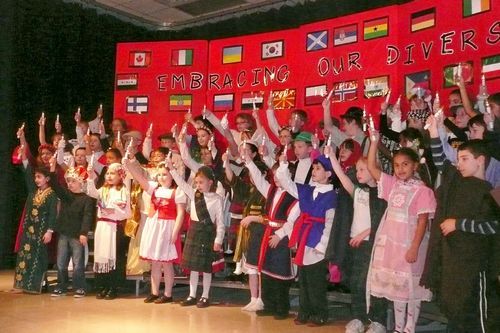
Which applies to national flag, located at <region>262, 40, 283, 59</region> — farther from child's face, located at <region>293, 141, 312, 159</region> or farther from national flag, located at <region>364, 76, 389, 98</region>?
child's face, located at <region>293, 141, 312, 159</region>

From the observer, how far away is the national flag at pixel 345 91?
5.79 metres

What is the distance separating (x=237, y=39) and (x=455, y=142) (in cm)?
337

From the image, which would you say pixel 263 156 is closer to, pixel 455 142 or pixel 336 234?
pixel 336 234

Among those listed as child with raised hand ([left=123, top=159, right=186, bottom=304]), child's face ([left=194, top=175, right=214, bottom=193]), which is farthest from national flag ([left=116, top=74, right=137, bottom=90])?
child's face ([left=194, top=175, right=214, bottom=193])

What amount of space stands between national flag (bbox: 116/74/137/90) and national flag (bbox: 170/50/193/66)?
0.55 meters

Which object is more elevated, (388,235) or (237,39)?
(237,39)

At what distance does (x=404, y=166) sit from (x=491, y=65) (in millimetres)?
1635

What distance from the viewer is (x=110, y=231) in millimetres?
5289

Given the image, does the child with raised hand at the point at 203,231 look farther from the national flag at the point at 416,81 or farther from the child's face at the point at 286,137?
the national flag at the point at 416,81

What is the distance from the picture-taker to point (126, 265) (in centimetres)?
549

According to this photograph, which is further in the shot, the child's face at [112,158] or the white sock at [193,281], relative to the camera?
the child's face at [112,158]

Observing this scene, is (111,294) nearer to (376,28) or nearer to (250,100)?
(250,100)

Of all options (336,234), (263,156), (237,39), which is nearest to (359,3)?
(237,39)

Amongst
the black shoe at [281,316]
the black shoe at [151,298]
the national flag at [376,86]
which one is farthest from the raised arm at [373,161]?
the black shoe at [151,298]
